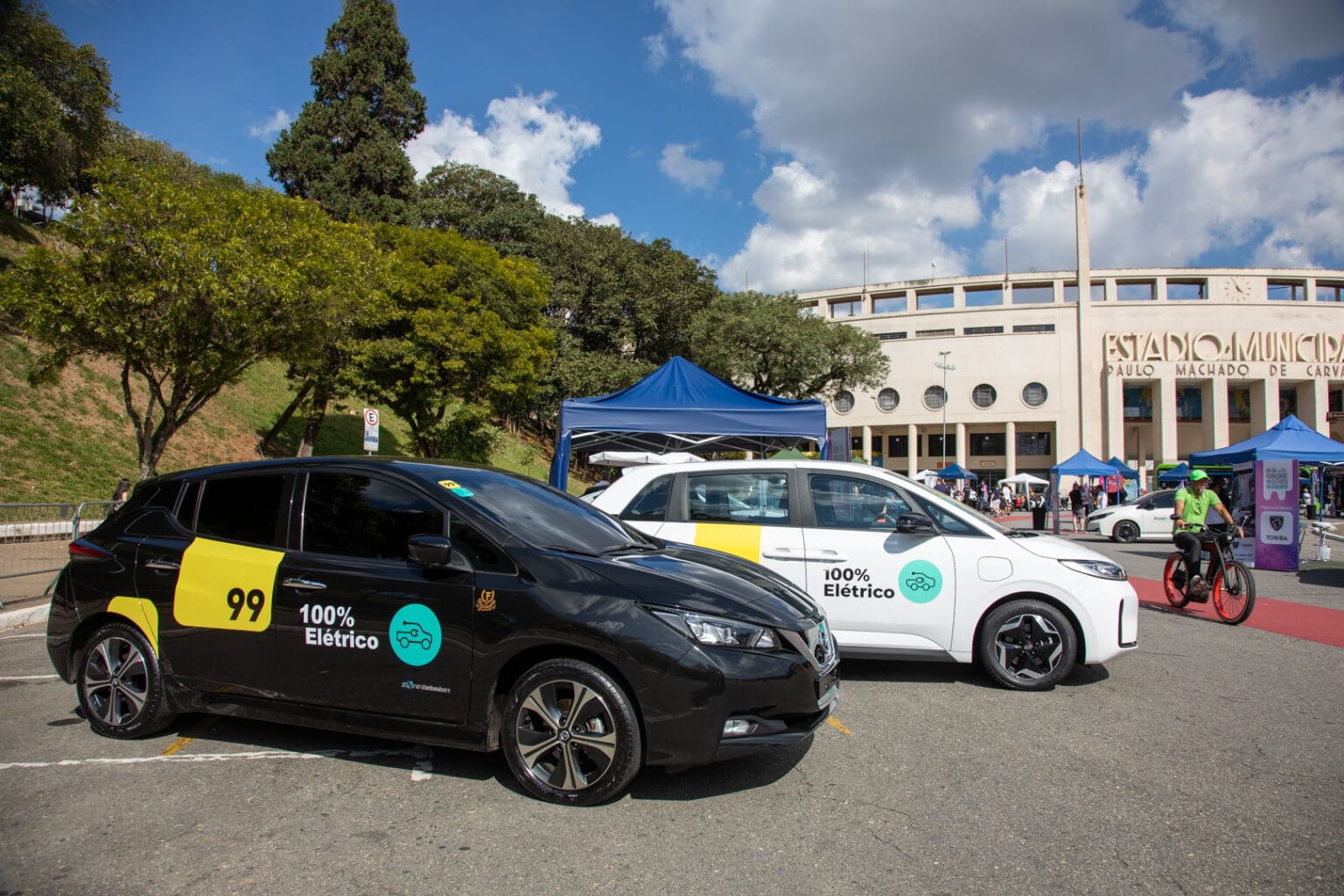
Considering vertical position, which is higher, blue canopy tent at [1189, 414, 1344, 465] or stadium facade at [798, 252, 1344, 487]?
stadium facade at [798, 252, 1344, 487]

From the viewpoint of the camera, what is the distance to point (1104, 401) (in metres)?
61.3

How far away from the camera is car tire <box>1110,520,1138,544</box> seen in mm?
22942

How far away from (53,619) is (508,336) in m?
20.9

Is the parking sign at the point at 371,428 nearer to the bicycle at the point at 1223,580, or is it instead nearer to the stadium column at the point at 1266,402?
the bicycle at the point at 1223,580

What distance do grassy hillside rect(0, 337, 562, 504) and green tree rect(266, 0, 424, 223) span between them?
10.6 meters

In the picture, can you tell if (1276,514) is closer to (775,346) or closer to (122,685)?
(122,685)

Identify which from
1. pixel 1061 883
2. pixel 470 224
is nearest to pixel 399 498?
pixel 1061 883

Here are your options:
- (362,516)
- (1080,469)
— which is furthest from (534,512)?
(1080,469)

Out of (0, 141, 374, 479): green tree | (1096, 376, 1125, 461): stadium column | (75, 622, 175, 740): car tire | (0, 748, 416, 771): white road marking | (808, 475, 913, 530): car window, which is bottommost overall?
(0, 748, 416, 771): white road marking

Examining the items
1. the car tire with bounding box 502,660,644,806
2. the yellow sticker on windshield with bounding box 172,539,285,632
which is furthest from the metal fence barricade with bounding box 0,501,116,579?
the car tire with bounding box 502,660,644,806

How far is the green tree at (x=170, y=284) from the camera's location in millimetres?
13031

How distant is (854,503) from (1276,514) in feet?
41.8

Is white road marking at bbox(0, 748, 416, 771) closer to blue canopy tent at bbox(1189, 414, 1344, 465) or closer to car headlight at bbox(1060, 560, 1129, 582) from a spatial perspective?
car headlight at bbox(1060, 560, 1129, 582)

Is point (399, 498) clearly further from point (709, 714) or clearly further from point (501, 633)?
point (709, 714)
